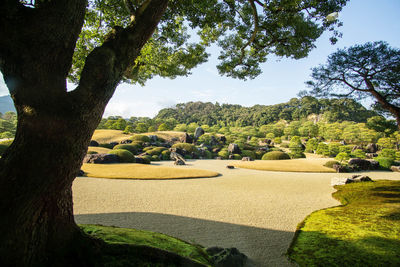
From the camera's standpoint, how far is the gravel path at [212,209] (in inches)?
141

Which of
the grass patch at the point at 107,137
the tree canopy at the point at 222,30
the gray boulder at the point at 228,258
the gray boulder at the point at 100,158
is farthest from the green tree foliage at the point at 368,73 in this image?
the grass patch at the point at 107,137

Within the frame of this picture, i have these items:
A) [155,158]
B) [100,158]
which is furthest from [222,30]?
[155,158]

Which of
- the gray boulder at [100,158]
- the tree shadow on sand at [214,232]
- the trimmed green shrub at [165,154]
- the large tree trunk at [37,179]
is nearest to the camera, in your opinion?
the large tree trunk at [37,179]

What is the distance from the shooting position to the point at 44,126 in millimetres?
1533

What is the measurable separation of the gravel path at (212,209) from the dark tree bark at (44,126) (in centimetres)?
238

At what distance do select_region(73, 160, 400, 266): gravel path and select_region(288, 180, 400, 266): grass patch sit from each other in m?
0.30

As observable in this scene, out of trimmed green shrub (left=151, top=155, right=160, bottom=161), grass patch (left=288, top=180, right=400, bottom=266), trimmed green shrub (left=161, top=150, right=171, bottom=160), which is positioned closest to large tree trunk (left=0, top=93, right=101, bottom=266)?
grass patch (left=288, top=180, right=400, bottom=266)

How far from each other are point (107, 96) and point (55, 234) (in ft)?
4.28

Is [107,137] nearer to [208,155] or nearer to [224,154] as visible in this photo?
[208,155]

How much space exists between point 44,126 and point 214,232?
3371mm

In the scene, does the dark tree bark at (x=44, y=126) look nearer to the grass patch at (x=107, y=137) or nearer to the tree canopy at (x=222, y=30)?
the tree canopy at (x=222, y=30)

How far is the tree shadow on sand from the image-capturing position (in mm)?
3131

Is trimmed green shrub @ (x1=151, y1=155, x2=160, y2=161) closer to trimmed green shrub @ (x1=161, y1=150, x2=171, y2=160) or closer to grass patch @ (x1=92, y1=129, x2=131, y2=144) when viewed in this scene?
trimmed green shrub @ (x1=161, y1=150, x2=171, y2=160)

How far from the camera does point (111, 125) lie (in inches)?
1422
